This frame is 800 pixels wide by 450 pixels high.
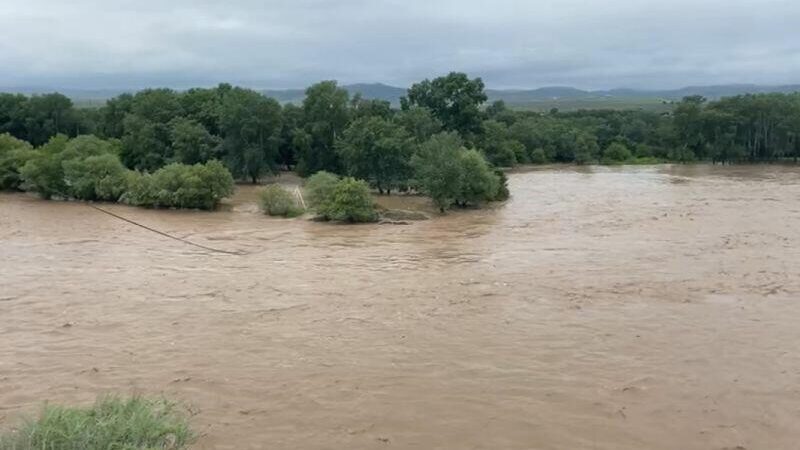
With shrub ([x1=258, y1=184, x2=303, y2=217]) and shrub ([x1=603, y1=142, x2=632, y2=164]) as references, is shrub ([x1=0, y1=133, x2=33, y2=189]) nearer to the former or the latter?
shrub ([x1=258, y1=184, x2=303, y2=217])

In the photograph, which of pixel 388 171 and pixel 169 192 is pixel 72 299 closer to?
pixel 169 192

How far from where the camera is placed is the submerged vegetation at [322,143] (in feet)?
136

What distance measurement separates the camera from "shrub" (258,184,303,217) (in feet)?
128

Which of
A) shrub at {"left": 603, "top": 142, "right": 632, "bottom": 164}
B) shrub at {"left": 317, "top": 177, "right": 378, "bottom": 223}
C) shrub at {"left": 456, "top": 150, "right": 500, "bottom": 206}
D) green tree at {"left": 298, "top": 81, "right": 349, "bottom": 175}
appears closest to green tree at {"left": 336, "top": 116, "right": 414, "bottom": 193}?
green tree at {"left": 298, "top": 81, "right": 349, "bottom": 175}

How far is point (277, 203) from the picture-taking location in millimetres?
39000

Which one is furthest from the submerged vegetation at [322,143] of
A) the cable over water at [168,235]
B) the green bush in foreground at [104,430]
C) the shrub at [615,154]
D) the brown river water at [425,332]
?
the green bush in foreground at [104,430]

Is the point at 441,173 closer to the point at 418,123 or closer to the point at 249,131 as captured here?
the point at 418,123

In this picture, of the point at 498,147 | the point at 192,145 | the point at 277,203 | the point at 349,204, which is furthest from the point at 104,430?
the point at 498,147

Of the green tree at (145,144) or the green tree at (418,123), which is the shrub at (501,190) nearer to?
the green tree at (418,123)

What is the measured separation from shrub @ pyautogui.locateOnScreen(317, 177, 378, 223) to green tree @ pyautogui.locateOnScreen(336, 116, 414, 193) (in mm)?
9036

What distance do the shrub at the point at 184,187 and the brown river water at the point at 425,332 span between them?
669cm

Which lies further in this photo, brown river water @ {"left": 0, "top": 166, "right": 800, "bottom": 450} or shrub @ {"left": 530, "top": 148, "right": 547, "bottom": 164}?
shrub @ {"left": 530, "top": 148, "right": 547, "bottom": 164}

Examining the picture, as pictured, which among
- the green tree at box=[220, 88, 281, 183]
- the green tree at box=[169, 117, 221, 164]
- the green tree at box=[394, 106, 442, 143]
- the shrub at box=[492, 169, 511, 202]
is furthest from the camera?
the green tree at box=[169, 117, 221, 164]

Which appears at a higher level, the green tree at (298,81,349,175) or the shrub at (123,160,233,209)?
the green tree at (298,81,349,175)
